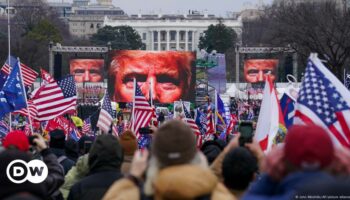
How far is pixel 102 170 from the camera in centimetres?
654

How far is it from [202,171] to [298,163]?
2.03 ft

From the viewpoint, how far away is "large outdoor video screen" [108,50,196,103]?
6075 cm

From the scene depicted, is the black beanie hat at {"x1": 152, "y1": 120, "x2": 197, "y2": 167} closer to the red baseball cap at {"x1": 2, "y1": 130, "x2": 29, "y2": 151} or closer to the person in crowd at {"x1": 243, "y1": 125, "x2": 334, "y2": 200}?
the person in crowd at {"x1": 243, "y1": 125, "x2": 334, "y2": 200}

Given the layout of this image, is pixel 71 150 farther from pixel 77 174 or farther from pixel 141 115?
pixel 141 115

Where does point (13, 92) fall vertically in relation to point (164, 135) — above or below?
below

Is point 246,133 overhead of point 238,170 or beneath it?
beneath

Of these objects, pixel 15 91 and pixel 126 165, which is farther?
pixel 15 91

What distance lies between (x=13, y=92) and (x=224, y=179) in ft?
38.7

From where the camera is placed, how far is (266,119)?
30.7ft

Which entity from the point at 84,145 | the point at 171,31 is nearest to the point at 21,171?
the point at 84,145

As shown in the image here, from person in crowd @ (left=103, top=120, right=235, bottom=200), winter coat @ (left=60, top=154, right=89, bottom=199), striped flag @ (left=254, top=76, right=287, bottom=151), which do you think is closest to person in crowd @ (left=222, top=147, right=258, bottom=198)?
person in crowd @ (left=103, top=120, right=235, bottom=200)

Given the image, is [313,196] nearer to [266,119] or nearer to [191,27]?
[266,119]

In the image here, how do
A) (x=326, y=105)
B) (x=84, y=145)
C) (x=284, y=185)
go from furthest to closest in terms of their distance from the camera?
(x=84, y=145) → (x=326, y=105) → (x=284, y=185)

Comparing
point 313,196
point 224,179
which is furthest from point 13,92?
point 313,196
